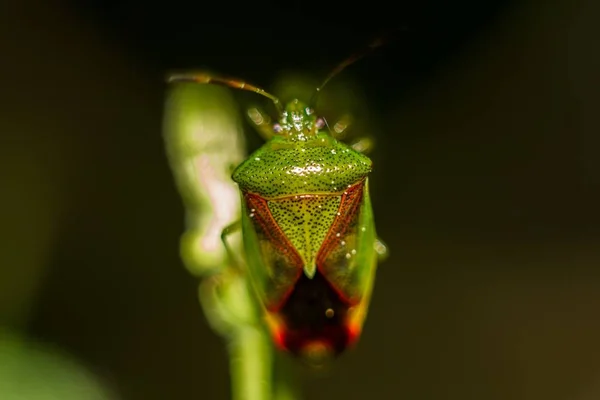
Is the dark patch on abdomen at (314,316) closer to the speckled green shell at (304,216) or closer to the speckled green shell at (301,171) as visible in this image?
the speckled green shell at (304,216)

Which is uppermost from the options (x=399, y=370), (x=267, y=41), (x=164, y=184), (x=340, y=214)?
(x=267, y=41)

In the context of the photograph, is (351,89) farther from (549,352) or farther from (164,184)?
(549,352)

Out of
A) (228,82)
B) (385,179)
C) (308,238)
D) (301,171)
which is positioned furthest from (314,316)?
(385,179)

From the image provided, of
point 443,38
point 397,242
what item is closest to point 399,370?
point 397,242

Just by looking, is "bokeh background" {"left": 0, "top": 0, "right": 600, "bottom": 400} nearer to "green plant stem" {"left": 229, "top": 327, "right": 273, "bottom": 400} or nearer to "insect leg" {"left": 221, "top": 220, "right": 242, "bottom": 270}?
"insect leg" {"left": 221, "top": 220, "right": 242, "bottom": 270}

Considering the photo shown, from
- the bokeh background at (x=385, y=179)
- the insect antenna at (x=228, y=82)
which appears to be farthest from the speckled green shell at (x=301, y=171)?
the bokeh background at (x=385, y=179)

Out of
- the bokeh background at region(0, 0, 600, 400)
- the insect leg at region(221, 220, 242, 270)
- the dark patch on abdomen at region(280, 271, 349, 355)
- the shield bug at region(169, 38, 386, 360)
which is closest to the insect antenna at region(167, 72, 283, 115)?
the shield bug at region(169, 38, 386, 360)

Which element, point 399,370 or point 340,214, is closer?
point 340,214
